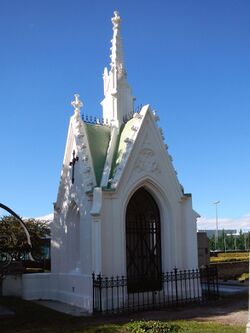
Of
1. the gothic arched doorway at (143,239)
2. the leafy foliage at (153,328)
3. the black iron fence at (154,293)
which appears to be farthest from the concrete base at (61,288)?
the leafy foliage at (153,328)

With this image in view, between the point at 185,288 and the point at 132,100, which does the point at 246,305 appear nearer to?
the point at 185,288

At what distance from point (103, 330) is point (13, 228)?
16.3m

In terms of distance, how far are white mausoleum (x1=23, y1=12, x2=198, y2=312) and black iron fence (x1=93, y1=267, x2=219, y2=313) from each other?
1.14 ft

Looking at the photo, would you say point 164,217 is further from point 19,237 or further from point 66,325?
point 19,237

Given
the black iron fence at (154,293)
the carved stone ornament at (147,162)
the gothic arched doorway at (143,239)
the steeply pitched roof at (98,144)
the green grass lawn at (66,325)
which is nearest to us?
the green grass lawn at (66,325)

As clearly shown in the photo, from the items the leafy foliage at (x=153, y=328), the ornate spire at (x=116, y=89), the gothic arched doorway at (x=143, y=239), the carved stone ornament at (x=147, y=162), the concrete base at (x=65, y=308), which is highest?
the ornate spire at (x=116, y=89)

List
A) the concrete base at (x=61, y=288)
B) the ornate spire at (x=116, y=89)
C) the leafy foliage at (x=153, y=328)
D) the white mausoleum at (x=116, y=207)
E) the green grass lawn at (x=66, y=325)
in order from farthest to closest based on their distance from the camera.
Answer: the ornate spire at (x=116, y=89), the white mausoleum at (x=116, y=207), the concrete base at (x=61, y=288), the green grass lawn at (x=66, y=325), the leafy foliage at (x=153, y=328)

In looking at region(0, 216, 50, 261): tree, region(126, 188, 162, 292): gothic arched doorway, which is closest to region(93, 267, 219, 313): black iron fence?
region(126, 188, 162, 292): gothic arched doorway

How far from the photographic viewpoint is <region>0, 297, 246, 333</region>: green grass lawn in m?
10.8

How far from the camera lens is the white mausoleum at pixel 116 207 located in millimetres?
16094

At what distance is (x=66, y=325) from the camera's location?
12281mm

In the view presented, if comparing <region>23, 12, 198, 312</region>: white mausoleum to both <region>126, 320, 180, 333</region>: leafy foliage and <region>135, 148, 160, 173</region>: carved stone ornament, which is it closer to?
<region>135, 148, 160, 173</region>: carved stone ornament

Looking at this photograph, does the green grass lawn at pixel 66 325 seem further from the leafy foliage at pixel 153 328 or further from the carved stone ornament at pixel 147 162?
the carved stone ornament at pixel 147 162

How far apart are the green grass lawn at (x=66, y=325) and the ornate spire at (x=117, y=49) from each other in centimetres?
1067
